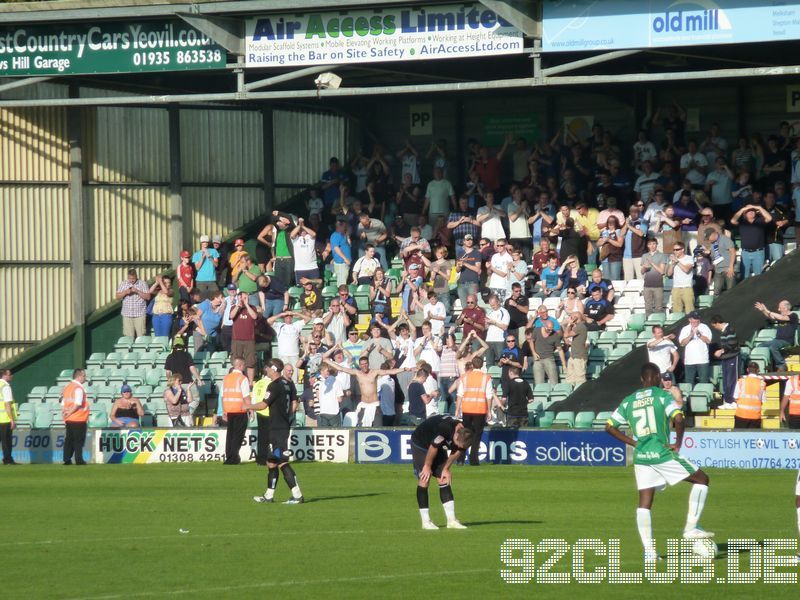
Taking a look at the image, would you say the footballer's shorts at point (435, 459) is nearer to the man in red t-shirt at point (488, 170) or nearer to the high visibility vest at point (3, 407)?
the high visibility vest at point (3, 407)

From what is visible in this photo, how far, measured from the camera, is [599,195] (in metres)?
29.2

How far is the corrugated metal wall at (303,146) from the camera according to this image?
35312mm

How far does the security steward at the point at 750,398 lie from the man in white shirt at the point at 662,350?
2099 millimetres

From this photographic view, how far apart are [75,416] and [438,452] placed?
12583 mm

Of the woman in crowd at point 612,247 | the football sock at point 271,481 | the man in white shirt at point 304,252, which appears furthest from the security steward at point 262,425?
the woman in crowd at point 612,247

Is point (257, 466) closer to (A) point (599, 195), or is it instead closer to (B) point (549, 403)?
(B) point (549, 403)

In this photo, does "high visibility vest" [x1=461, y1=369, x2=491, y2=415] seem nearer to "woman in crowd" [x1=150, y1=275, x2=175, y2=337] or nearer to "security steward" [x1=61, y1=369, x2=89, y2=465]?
"security steward" [x1=61, y1=369, x2=89, y2=465]

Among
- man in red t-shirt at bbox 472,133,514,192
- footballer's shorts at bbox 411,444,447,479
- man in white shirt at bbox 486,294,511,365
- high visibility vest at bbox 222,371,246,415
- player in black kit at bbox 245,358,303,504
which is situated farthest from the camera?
man in red t-shirt at bbox 472,133,514,192

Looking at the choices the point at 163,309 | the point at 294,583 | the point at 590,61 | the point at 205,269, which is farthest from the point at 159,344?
the point at 294,583

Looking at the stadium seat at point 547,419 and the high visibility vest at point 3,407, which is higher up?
the high visibility vest at point 3,407

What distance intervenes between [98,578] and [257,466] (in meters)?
12.5

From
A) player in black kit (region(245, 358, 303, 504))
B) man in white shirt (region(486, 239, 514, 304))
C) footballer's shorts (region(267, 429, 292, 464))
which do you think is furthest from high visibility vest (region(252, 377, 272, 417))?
man in white shirt (region(486, 239, 514, 304))

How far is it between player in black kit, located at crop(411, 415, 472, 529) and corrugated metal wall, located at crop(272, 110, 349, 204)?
20847 mm

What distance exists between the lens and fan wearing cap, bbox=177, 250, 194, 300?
1238 inches
